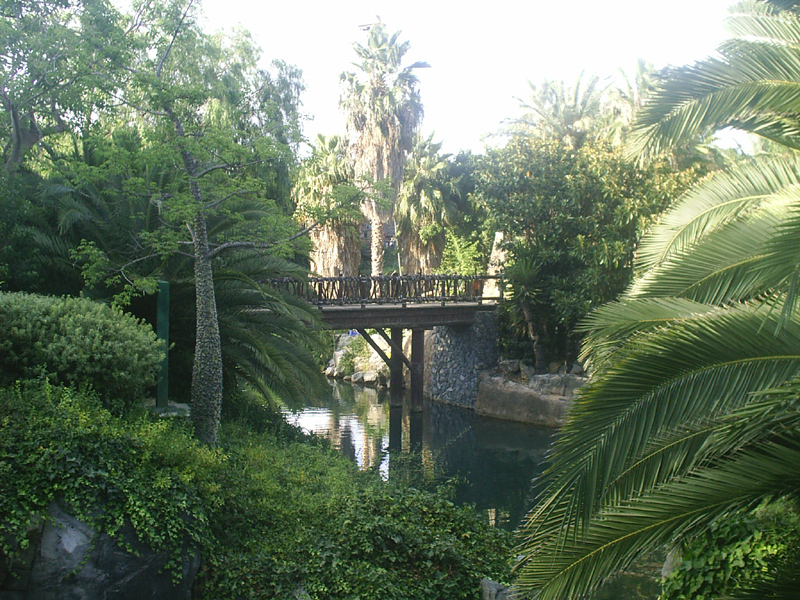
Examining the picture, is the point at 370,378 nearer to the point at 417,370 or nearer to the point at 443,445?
the point at 417,370

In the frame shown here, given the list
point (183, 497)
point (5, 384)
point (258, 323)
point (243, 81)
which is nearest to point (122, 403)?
point (5, 384)

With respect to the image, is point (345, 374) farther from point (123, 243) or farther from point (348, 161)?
point (123, 243)

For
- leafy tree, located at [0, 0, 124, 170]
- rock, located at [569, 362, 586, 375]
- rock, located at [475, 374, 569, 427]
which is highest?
Result: leafy tree, located at [0, 0, 124, 170]

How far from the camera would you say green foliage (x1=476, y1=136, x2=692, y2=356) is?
650 inches

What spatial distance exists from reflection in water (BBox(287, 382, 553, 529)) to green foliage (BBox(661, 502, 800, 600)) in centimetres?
601

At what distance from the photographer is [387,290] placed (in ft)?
65.3

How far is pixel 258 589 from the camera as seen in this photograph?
5.90 metres

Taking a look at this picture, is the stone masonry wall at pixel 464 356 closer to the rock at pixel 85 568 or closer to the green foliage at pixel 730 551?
the rock at pixel 85 568

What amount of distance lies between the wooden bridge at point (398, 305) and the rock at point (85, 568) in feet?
37.0

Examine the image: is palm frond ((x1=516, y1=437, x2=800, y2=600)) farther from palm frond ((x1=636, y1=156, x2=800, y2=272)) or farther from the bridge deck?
the bridge deck

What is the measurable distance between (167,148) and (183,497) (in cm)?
380

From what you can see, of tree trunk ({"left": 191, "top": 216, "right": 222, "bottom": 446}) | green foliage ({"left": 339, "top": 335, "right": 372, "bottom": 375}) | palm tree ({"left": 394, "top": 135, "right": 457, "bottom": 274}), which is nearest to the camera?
tree trunk ({"left": 191, "top": 216, "right": 222, "bottom": 446})

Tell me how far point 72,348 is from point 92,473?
1599 mm

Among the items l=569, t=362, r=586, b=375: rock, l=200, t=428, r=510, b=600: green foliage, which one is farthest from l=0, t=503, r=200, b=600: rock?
l=569, t=362, r=586, b=375: rock
